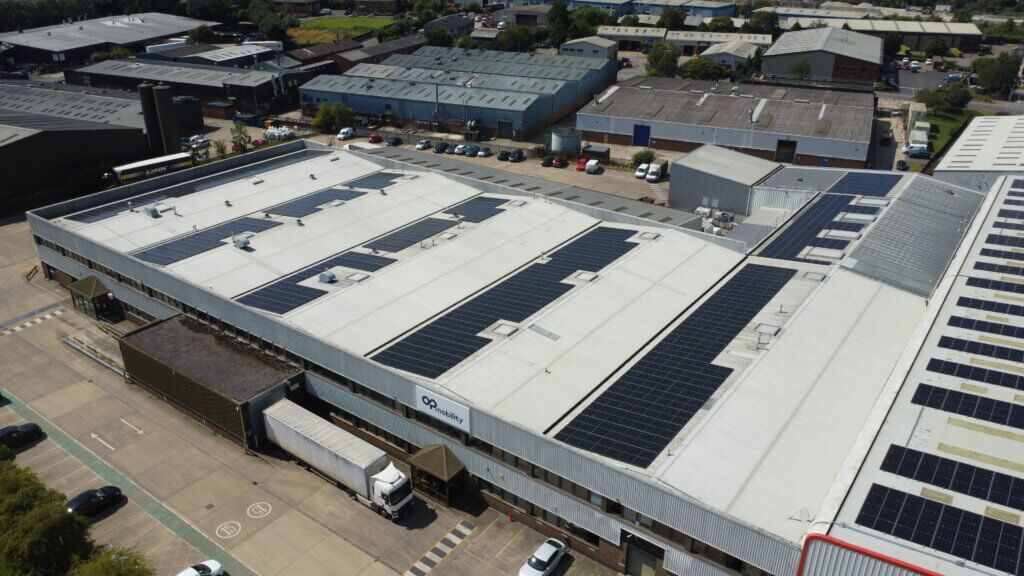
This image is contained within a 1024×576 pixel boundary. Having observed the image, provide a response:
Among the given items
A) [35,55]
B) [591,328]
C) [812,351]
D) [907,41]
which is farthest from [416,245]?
[907,41]

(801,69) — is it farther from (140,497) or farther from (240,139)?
(140,497)

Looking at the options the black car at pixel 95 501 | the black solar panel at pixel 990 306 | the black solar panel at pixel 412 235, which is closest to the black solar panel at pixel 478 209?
the black solar panel at pixel 412 235

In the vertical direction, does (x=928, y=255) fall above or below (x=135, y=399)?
above

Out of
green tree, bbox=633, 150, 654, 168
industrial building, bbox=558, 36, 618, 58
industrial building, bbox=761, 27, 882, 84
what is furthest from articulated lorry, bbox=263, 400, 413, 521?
industrial building, bbox=558, 36, 618, 58

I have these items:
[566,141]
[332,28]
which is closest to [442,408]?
[566,141]

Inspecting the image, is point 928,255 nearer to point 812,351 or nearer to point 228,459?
point 812,351
